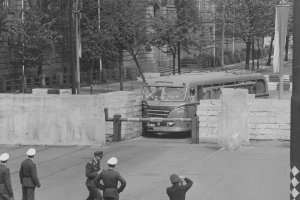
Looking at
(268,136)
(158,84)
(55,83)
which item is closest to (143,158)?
(268,136)

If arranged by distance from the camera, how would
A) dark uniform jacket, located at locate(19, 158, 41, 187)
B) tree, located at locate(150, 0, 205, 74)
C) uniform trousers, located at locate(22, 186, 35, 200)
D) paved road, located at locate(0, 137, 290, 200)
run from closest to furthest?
1. dark uniform jacket, located at locate(19, 158, 41, 187)
2. uniform trousers, located at locate(22, 186, 35, 200)
3. paved road, located at locate(0, 137, 290, 200)
4. tree, located at locate(150, 0, 205, 74)

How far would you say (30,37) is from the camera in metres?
36.5

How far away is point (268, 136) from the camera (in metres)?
19.6

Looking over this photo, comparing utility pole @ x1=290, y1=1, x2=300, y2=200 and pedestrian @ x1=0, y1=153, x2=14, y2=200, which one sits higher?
utility pole @ x1=290, y1=1, x2=300, y2=200

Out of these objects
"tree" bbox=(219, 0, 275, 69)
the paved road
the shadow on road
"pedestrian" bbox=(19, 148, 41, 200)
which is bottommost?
Answer: the shadow on road

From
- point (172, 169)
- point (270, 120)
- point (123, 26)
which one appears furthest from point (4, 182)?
point (123, 26)

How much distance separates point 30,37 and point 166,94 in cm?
1634

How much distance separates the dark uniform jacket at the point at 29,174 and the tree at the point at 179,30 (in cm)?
3248

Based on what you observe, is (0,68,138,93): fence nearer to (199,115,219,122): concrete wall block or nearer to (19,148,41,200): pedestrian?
(199,115,219,122): concrete wall block

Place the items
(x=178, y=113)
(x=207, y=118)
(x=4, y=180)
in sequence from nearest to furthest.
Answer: (x=4, y=180), (x=207, y=118), (x=178, y=113)

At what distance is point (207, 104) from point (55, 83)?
27.7 m

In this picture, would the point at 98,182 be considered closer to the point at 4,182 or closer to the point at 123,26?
the point at 4,182

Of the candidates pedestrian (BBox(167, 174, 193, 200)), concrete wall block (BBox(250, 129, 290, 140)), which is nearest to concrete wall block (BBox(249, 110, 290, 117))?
concrete wall block (BBox(250, 129, 290, 140))

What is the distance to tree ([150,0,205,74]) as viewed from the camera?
149 ft
